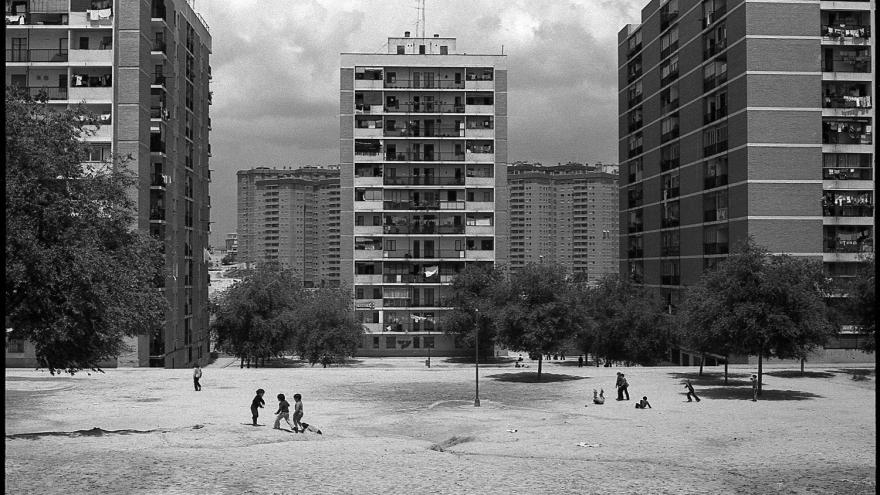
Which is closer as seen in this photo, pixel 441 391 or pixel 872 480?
pixel 872 480

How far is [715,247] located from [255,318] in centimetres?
3711

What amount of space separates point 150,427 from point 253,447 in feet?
23.3

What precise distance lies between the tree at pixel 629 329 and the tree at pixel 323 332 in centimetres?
1873

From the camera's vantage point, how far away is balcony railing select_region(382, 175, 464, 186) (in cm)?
8550

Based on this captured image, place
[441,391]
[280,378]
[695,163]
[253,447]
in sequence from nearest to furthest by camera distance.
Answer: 1. [253,447]
2. [441,391]
3. [280,378]
4. [695,163]

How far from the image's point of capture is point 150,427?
3288 centimetres

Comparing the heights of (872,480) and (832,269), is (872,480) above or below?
below

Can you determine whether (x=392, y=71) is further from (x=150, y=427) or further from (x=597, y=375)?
(x=150, y=427)

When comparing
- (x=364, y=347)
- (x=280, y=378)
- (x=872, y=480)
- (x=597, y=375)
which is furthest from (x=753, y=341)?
(x=364, y=347)

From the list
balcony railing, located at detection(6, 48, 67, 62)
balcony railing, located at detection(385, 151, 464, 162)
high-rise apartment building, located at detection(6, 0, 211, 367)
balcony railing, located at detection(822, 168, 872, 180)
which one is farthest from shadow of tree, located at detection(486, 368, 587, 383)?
balcony railing, located at detection(6, 48, 67, 62)

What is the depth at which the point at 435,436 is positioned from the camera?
32.2m

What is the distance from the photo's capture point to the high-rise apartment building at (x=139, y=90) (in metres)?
59.1

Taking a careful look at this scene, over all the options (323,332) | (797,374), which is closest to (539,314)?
(797,374)

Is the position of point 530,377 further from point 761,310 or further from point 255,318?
point 255,318
